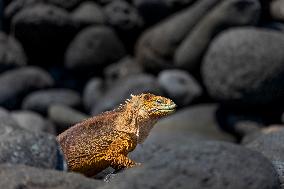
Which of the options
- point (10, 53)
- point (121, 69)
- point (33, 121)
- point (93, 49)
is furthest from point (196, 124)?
point (10, 53)

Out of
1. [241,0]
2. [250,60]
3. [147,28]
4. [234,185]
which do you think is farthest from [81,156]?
[147,28]

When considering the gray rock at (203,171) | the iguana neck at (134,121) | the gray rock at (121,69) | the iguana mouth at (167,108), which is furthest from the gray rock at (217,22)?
the gray rock at (203,171)

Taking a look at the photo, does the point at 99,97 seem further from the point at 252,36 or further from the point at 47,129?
the point at 252,36

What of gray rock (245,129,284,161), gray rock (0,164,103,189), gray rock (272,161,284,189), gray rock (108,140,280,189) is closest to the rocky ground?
gray rock (245,129,284,161)

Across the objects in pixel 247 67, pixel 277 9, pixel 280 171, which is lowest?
pixel 247 67

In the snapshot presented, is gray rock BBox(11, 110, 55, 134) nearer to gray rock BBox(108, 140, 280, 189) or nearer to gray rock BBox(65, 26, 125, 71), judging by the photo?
gray rock BBox(65, 26, 125, 71)

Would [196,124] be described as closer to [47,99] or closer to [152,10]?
[152,10]
